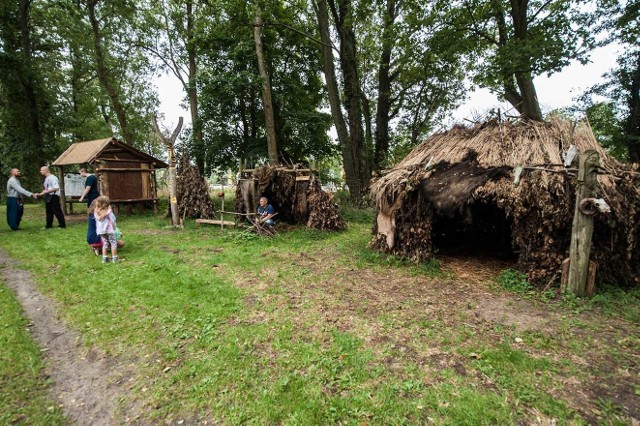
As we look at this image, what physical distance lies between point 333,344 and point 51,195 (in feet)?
35.3

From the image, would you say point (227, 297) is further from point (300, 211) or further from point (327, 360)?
point (300, 211)

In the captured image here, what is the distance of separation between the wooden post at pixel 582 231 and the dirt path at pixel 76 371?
6017 mm

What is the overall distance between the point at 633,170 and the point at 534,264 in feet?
7.97

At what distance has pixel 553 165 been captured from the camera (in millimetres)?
5195

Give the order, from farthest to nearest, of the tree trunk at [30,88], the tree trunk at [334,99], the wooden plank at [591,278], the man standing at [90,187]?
the tree trunk at [30,88]
the tree trunk at [334,99]
the man standing at [90,187]
the wooden plank at [591,278]

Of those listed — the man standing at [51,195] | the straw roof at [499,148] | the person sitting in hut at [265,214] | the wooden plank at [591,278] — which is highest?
the straw roof at [499,148]

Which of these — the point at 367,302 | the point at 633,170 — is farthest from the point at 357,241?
the point at 633,170

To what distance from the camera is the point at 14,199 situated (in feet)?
31.5

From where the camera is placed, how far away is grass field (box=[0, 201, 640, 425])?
2.70 metres

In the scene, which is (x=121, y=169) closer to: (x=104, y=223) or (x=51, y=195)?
(x=51, y=195)

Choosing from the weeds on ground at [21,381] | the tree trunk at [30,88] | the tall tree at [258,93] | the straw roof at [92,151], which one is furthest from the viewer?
the tree trunk at [30,88]

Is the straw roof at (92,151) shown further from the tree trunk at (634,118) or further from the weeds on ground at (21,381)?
the tree trunk at (634,118)

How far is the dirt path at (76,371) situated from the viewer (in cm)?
273

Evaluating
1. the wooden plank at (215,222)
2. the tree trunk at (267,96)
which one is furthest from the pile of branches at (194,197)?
the tree trunk at (267,96)
